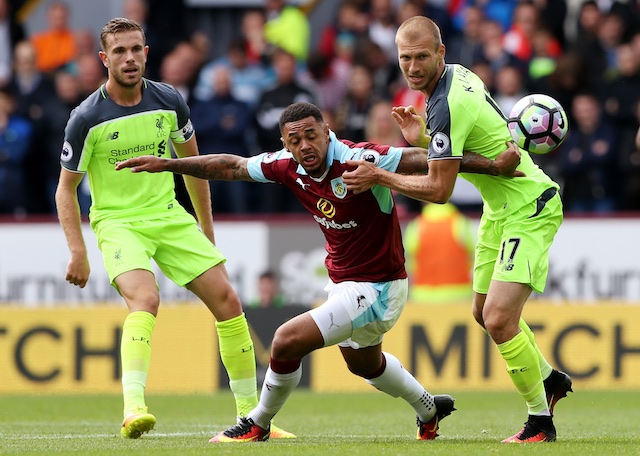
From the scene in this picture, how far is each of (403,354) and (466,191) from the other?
8.03 ft

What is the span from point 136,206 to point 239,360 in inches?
49.6

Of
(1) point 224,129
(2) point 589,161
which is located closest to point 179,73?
(1) point 224,129

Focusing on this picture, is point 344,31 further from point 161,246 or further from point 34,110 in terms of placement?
point 161,246

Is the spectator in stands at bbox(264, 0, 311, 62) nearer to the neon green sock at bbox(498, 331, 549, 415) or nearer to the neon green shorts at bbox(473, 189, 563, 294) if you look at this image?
the neon green shorts at bbox(473, 189, 563, 294)

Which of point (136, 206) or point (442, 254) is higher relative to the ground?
point (136, 206)

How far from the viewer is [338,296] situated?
784 centimetres

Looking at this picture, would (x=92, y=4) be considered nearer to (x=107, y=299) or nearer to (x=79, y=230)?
(x=107, y=299)

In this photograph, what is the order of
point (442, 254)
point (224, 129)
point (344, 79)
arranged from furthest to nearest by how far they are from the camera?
point (344, 79) → point (224, 129) → point (442, 254)

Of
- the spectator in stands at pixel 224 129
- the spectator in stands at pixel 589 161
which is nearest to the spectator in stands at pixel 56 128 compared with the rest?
the spectator in stands at pixel 224 129

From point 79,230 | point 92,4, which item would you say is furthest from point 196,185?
point 92,4

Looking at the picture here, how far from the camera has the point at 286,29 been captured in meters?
17.5

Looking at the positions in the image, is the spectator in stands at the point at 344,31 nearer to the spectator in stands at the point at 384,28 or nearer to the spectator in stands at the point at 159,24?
the spectator in stands at the point at 384,28

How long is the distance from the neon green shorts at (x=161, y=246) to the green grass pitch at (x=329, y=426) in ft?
3.72

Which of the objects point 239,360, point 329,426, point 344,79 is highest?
point 344,79
